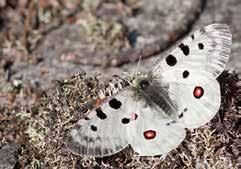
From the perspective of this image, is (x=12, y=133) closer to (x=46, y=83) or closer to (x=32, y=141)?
(x=32, y=141)

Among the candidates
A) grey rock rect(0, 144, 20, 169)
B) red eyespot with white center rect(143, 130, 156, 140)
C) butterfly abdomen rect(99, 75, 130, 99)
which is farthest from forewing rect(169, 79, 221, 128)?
grey rock rect(0, 144, 20, 169)

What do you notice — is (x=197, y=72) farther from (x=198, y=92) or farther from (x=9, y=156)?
(x=9, y=156)

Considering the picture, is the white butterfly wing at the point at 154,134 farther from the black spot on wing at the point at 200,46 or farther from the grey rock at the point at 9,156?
the grey rock at the point at 9,156

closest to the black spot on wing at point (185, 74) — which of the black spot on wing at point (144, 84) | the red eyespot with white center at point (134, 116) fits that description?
the black spot on wing at point (144, 84)

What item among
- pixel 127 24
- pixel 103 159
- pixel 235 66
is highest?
pixel 127 24

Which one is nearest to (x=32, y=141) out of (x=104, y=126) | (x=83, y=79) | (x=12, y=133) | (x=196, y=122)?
(x=12, y=133)

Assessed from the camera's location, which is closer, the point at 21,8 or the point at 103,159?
the point at 103,159

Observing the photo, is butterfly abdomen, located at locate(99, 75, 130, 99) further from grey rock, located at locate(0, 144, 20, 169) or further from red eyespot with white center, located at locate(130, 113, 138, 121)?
grey rock, located at locate(0, 144, 20, 169)
